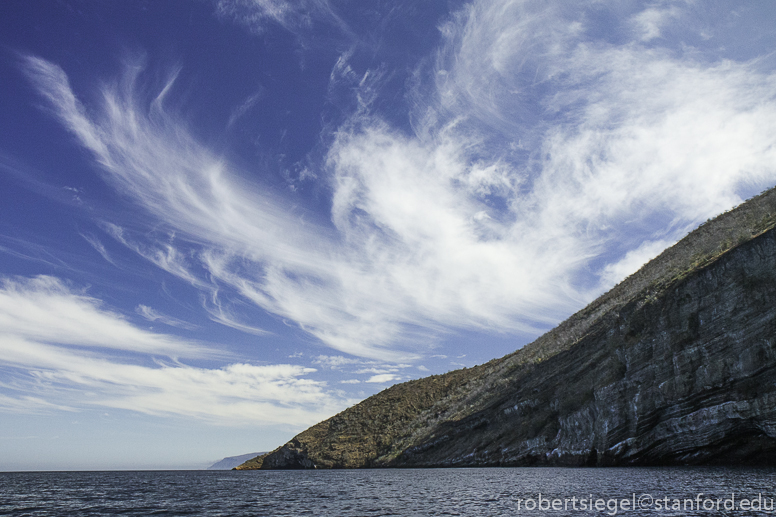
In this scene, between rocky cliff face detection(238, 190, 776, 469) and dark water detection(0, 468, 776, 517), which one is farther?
rocky cliff face detection(238, 190, 776, 469)

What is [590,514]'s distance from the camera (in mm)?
20578

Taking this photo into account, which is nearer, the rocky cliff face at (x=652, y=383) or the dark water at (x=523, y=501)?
the dark water at (x=523, y=501)

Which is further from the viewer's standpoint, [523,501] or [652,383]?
[652,383]

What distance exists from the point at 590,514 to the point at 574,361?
57.1m

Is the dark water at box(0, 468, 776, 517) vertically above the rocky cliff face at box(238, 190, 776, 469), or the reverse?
the rocky cliff face at box(238, 190, 776, 469)

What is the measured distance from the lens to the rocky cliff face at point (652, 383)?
135 ft

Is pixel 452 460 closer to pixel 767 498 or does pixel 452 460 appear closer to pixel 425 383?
pixel 425 383

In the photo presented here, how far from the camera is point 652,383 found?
162 feet

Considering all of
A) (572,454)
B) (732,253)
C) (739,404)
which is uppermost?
(732,253)

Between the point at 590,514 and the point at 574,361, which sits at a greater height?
the point at 574,361

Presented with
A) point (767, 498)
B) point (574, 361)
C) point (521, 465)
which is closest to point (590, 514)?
point (767, 498)

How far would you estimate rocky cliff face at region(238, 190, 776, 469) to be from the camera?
4112 cm

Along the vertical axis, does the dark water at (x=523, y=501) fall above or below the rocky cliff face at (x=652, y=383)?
below

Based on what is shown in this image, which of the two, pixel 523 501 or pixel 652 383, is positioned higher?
pixel 652 383
